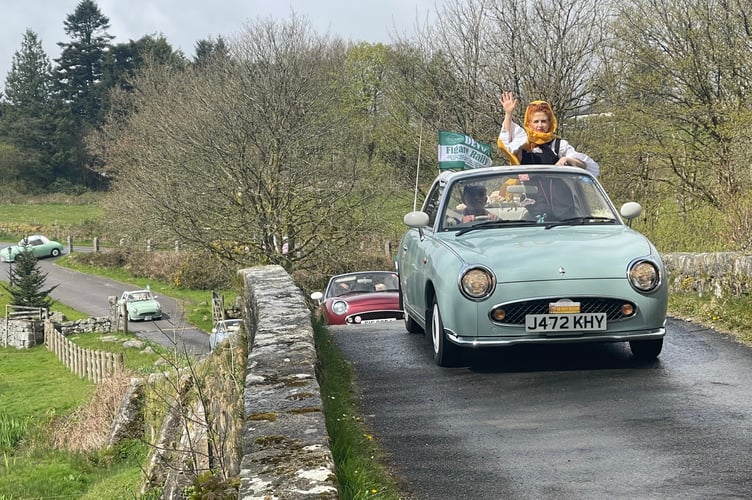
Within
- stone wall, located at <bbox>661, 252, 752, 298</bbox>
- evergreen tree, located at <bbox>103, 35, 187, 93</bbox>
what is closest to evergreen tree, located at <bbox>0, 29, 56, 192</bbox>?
evergreen tree, located at <bbox>103, 35, 187, 93</bbox>

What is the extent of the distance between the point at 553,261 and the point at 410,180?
31203 mm

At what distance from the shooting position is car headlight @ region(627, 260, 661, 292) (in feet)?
22.1

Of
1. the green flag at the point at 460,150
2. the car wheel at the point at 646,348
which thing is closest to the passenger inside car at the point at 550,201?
the car wheel at the point at 646,348

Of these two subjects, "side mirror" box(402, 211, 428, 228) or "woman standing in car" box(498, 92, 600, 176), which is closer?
"side mirror" box(402, 211, 428, 228)

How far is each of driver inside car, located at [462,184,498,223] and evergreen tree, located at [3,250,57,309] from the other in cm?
3889

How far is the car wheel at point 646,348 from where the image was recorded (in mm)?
7301

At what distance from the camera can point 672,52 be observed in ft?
84.1

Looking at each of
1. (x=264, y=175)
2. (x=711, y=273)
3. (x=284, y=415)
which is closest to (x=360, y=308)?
(x=711, y=273)

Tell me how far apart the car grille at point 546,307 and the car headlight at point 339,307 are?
28.6ft

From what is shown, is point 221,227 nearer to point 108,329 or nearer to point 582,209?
point 108,329

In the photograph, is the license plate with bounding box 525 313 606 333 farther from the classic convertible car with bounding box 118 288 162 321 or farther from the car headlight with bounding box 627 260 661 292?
the classic convertible car with bounding box 118 288 162 321

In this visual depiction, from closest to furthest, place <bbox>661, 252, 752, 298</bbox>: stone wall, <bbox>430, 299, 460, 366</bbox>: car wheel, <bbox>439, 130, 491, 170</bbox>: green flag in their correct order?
<bbox>430, 299, 460, 366</bbox>: car wheel → <bbox>661, 252, 752, 298</bbox>: stone wall → <bbox>439, 130, 491, 170</bbox>: green flag

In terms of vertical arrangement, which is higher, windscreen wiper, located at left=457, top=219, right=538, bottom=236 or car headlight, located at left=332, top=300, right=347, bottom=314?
windscreen wiper, located at left=457, top=219, right=538, bottom=236

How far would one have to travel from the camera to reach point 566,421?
18.5 feet
